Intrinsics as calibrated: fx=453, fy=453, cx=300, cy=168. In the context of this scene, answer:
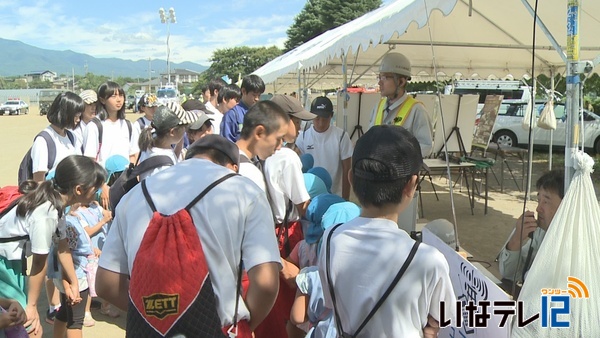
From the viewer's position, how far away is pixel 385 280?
128 centimetres

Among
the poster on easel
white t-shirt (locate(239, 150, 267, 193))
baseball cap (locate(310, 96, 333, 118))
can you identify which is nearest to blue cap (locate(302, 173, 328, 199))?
white t-shirt (locate(239, 150, 267, 193))

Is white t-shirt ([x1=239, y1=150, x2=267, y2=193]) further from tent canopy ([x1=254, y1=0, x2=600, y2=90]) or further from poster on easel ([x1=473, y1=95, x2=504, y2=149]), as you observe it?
poster on easel ([x1=473, y1=95, x2=504, y2=149])

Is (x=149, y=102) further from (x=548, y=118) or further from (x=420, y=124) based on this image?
(x=548, y=118)

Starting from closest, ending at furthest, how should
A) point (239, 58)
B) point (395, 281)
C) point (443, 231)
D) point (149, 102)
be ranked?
1. point (395, 281)
2. point (443, 231)
3. point (149, 102)
4. point (239, 58)

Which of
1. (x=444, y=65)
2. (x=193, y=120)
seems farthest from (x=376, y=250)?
(x=444, y=65)

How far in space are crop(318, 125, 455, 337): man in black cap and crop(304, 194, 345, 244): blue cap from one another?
1.02m

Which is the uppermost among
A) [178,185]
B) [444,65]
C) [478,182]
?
[444,65]

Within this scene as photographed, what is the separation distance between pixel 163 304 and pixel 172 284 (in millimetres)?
67

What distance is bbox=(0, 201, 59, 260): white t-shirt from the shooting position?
2139 millimetres

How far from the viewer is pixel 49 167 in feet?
11.0

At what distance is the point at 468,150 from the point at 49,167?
6.09m

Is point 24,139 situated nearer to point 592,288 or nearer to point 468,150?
point 468,150

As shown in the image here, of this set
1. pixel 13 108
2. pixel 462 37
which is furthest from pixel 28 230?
pixel 13 108

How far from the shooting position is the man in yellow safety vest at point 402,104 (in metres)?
3.74
